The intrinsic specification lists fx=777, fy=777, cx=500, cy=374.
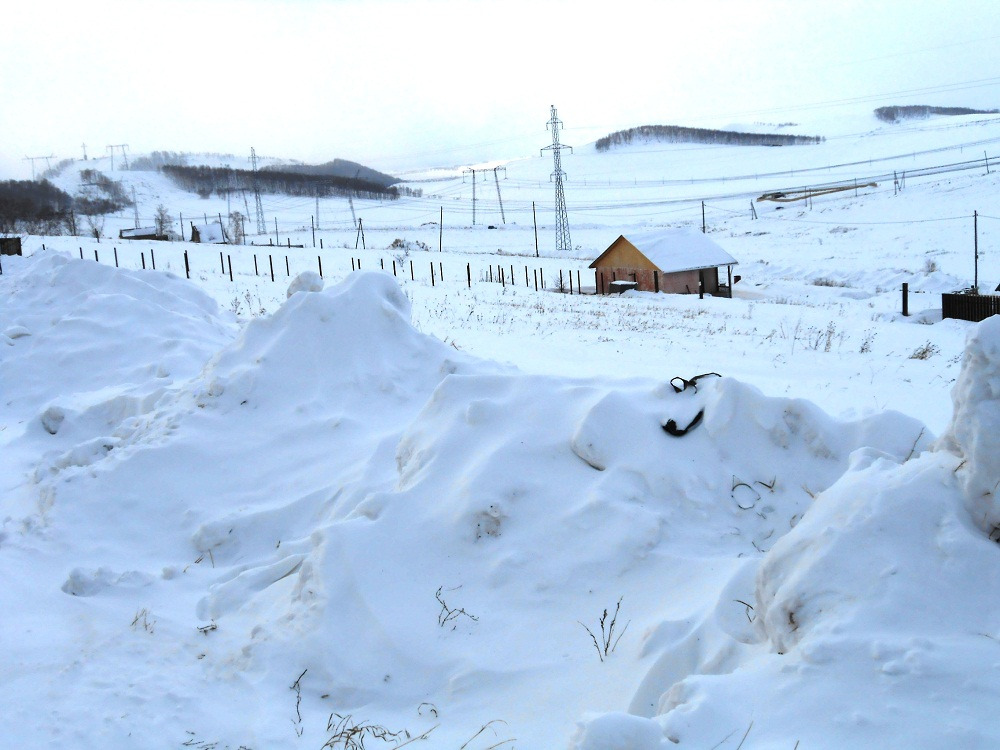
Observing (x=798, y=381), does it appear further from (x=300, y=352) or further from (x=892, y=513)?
(x=892, y=513)

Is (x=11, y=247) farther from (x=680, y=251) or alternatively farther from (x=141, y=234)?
(x=141, y=234)

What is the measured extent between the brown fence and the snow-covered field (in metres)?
→ 14.8

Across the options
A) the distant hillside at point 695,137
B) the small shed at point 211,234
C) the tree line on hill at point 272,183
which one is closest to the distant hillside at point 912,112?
the distant hillside at point 695,137

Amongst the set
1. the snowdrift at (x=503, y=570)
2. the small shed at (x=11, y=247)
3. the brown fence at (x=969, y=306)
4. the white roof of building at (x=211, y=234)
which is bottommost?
the brown fence at (x=969, y=306)

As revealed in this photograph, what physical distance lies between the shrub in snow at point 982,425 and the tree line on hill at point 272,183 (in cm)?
13736

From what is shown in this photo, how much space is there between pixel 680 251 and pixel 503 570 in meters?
35.1

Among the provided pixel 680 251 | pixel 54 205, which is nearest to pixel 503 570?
pixel 680 251

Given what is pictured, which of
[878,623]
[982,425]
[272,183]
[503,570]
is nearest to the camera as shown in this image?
[878,623]

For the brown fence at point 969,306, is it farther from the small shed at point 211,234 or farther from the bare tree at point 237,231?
the small shed at point 211,234

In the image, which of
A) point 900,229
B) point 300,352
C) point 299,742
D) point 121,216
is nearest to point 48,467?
point 300,352

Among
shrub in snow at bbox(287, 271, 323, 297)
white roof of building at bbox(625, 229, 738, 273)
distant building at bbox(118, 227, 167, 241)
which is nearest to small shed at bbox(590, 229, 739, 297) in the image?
white roof of building at bbox(625, 229, 738, 273)

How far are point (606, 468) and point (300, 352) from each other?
4.52m

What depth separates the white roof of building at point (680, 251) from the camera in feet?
122

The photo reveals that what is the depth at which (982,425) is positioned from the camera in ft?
11.4
